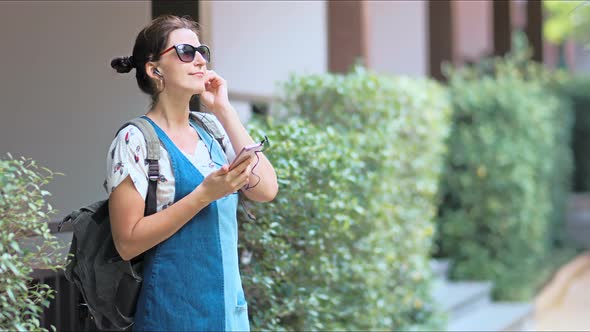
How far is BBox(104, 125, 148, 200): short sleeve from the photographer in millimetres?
2523

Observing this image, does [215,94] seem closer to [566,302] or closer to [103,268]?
[103,268]

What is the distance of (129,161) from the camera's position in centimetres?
254

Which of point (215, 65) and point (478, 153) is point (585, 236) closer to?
point (478, 153)

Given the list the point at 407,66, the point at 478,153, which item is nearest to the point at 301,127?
the point at 478,153

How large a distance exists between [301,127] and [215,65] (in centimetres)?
140

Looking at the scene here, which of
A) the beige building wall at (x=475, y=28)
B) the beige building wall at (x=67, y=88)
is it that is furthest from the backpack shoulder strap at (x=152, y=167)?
the beige building wall at (x=475, y=28)

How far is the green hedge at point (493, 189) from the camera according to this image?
939 centimetres

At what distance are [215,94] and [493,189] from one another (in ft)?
23.2

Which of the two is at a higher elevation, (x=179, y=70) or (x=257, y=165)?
(x=179, y=70)

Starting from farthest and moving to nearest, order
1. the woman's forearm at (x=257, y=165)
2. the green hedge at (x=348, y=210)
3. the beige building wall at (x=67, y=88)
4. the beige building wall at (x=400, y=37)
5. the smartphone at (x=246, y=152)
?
the beige building wall at (x=400, y=37)
the green hedge at (x=348, y=210)
the beige building wall at (x=67, y=88)
the woman's forearm at (x=257, y=165)
the smartphone at (x=246, y=152)

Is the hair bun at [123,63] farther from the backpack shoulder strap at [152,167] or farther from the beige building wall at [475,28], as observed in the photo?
the beige building wall at [475,28]

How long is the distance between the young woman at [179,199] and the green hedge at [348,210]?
1613mm

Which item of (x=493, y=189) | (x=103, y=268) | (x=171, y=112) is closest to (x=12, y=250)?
(x=103, y=268)

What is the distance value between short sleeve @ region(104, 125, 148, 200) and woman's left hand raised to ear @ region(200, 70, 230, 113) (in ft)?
1.00
